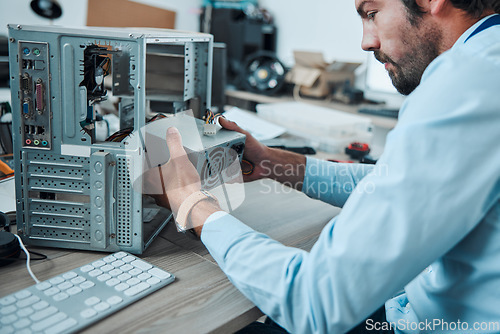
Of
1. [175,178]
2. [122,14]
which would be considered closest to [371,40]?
[175,178]

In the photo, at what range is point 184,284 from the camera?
72 cm

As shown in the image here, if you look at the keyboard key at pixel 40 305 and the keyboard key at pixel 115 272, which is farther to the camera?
the keyboard key at pixel 115 272

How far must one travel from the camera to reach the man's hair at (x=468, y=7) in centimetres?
72

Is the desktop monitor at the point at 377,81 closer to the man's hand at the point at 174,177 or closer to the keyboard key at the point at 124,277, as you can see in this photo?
the man's hand at the point at 174,177

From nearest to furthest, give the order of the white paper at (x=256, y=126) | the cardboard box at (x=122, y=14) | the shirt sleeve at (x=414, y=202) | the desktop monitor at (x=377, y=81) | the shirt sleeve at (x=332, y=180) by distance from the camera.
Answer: the shirt sleeve at (x=414, y=202)
the shirt sleeve at (x=332, y=180)
the cardboard box at (x=122, y=14)
the white paper at (x=256, y=126)
the desktop monitor at (x=377, y=81)

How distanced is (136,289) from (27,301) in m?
0.16

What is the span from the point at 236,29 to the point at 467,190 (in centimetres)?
284

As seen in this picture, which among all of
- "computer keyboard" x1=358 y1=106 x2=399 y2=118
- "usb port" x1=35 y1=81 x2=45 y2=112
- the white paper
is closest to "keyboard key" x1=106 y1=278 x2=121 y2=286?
"usb port" x1=35 y1=81 x2=45 y2=112

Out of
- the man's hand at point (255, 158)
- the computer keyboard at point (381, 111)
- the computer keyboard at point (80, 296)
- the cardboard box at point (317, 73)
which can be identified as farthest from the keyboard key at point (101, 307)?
the cardboard box at point (317, 73)

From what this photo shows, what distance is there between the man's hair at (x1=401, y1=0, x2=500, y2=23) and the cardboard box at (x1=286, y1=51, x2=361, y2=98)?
1.95 m

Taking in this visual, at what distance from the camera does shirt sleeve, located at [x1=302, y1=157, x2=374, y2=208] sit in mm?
1069

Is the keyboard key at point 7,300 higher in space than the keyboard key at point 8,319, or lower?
higher

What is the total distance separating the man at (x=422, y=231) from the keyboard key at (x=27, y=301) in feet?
0.90

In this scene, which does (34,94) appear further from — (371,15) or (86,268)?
(371,15)
